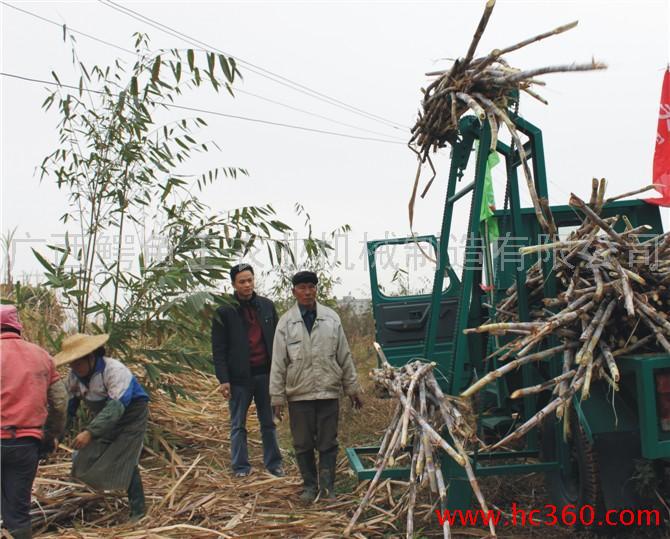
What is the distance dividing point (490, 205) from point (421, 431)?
2383 millimetres

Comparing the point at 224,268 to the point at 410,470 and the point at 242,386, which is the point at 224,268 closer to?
the point at 242,386

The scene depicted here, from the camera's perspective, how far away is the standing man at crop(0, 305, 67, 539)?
4090mm

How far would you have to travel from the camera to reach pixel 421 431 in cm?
399

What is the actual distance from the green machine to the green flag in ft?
0.33

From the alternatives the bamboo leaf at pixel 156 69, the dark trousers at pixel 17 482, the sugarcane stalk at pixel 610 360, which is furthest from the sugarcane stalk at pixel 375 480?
the bamboo leaf at pixel 156 69

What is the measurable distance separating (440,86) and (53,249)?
152 inches

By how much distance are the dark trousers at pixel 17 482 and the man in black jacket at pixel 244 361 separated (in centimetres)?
190

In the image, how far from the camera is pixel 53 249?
6.30 metres

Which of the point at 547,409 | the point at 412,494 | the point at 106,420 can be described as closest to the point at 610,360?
the point at 547,409

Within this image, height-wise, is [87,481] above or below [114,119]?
below

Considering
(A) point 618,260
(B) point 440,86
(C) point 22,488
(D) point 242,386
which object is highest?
(B) point 440,86

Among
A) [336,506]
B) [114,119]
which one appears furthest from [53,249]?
[336,506]

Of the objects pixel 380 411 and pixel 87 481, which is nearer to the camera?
pixel 87 481

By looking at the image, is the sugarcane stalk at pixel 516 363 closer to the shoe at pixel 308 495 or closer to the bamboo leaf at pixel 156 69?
Result: the shoe at pixel 308 495
